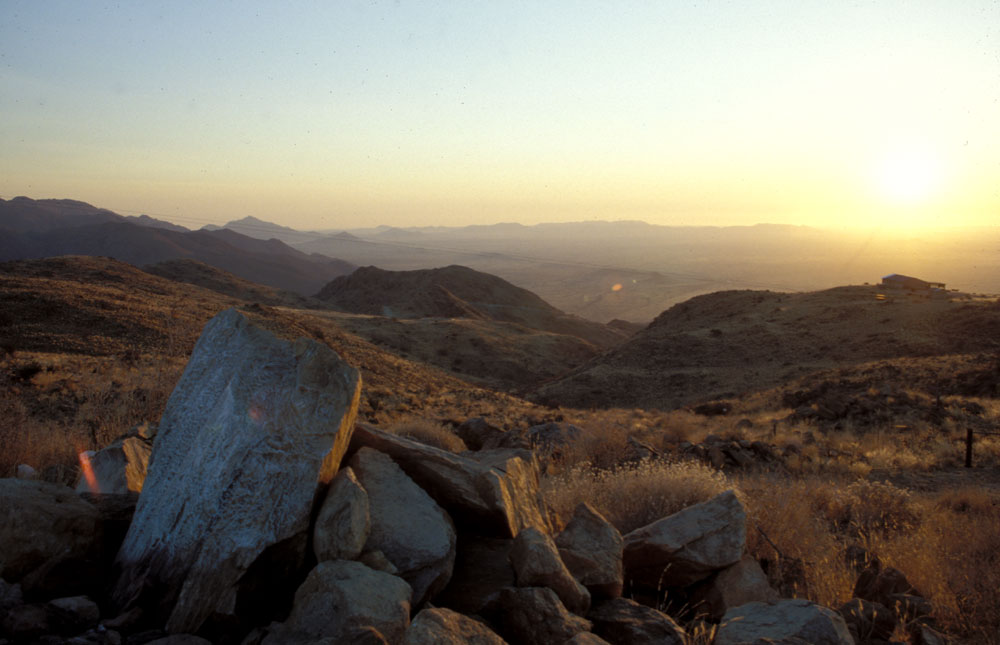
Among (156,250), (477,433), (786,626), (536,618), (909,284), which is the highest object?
(156,250)

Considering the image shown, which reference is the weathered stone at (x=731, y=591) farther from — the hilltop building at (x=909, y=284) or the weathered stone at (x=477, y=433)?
the hilltop building at (x=909, y=284)

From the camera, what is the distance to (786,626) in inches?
152

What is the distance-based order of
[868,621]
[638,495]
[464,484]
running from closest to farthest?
[868,621]
[464,484]
[638,495]

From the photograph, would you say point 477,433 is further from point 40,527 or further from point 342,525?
point 40,527

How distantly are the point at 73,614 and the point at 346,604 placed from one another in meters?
1.71

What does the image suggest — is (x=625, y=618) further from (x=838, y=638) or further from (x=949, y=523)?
(x=949, y=523)

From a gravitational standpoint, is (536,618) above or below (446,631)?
below

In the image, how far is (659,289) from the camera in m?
164

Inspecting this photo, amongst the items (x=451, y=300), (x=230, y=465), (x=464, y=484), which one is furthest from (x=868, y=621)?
(x=451, y=300)

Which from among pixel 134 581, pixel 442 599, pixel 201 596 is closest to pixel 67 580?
pixel 134 581

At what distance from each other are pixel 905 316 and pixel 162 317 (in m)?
44.8

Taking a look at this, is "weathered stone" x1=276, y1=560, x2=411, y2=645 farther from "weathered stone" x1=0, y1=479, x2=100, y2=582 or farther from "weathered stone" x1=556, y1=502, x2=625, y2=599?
"weathered stone" x1=0, y1=479, x2=100, y2=582

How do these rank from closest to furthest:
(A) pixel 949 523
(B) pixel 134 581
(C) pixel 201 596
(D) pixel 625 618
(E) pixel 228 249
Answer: (C) pixel 201 596
(B) pixel 134 581
(D) pixel 625 618
(A) pixel 949 523
(E) pixel 228 249

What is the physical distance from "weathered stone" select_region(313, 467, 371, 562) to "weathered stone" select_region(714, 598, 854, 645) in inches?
99.3
